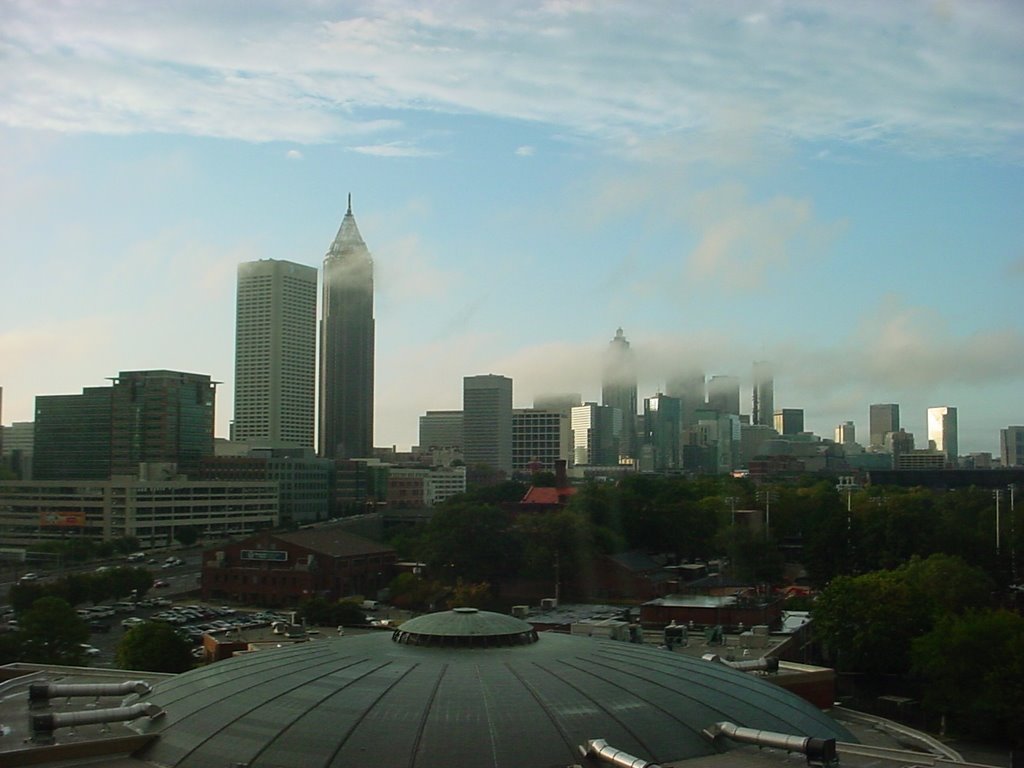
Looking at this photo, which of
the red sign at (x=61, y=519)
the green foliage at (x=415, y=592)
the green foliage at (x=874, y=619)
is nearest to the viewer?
the green foliage at (x=874, y=619)

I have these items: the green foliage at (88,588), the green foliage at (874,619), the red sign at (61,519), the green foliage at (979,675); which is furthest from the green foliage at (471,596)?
the red sign at (61,519)

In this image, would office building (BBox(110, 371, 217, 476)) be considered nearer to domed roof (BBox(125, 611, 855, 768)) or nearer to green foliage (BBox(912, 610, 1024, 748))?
green foliage (BBox(912, 610, 1024, 748))

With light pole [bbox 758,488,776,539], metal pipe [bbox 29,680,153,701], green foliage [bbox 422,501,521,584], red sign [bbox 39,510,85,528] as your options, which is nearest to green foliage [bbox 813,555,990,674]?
green foliage [bbox 422,501,521,584]

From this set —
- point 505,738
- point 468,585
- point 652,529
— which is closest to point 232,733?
point 505,738

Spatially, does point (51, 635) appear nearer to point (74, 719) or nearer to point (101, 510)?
point (74, 719)

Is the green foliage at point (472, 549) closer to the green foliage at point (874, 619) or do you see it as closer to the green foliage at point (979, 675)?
the green foliage at point (874, 619)
